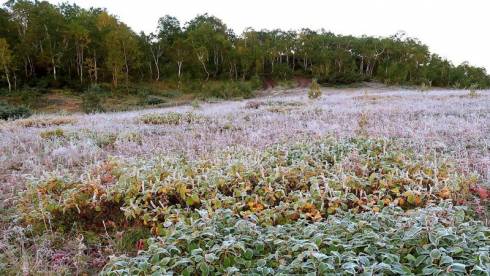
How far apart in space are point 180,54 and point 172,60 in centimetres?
396

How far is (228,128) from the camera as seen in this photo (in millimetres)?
11734

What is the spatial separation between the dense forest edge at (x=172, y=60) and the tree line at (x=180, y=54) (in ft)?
0.53

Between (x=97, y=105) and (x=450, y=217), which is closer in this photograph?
(x=450, y=217)

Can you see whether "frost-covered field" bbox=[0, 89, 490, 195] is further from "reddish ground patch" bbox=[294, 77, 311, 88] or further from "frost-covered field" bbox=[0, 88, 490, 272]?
"reddish ground patch" bbox=[294, 77, 311, 88]

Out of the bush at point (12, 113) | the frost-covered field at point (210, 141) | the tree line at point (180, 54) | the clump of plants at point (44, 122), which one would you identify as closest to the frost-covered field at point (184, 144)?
the frost-covered field at point (210, 141)

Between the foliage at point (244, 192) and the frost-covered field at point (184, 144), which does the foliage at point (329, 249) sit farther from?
the frost-covered field at point (184, 144)

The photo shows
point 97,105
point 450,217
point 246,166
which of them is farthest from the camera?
point 97,105

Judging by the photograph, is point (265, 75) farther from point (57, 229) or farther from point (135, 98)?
point (57, 229)

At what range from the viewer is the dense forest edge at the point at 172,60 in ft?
156

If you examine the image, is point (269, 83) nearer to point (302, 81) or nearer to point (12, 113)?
point (302, 81)

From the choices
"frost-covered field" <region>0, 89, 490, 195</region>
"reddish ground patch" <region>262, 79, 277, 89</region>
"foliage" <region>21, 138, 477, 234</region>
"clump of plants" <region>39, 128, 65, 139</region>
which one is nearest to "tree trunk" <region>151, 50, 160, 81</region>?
"reddish ground patch" <region>262, 79, 277, 89</region>

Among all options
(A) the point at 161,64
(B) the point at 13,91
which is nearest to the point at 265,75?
(A) the point at 161,64

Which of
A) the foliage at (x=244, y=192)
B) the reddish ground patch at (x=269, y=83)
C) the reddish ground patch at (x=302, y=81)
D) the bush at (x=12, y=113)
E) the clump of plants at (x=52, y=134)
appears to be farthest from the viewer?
the reddish ground patch at (x=302, y=81)

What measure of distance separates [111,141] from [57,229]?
5.47m
